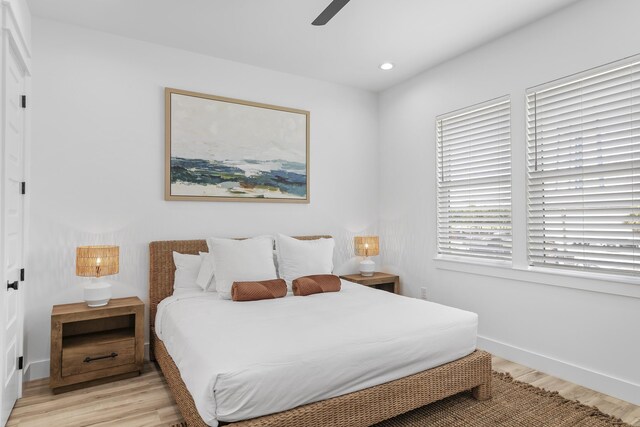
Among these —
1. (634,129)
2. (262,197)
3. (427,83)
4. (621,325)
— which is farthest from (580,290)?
(262,197)

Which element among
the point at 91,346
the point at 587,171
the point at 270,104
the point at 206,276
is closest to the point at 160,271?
the point at 206,276

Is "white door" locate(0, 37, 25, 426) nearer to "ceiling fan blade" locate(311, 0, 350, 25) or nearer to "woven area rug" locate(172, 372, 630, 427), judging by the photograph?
"woven area rug" locate(172, 372, 630, 427)

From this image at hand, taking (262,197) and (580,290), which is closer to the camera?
(580,290)

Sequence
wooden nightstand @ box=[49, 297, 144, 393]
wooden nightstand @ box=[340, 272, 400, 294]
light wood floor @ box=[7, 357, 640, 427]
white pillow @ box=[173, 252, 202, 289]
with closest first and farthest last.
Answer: light wood floor @ box=[7, 357, 640, 427] < wooden nightstand @ box=[49, 297, 144, 393] < white pillow @ box=[173, 252, 202, 289] < wooden nightstand @ box=[340, 272, 400, 294]

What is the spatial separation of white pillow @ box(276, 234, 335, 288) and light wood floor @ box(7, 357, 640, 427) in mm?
1322

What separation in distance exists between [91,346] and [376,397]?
2.13m

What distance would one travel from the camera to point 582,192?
2770 mm

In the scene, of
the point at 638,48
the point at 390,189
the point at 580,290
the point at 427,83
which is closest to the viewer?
the point at 638,48

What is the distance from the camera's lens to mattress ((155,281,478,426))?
1.68 meters

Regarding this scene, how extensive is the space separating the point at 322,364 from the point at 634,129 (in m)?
2.56

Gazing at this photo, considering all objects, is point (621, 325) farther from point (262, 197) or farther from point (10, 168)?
point (10, 168)

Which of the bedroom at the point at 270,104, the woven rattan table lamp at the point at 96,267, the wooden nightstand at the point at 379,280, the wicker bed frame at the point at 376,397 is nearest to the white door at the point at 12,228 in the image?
the bedroom at the point at 270,104

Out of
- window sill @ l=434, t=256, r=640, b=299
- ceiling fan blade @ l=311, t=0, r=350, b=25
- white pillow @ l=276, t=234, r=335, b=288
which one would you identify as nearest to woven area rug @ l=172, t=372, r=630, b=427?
window sill @ l=434, t=256, r=640, b=299

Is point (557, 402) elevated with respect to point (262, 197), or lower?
lower
